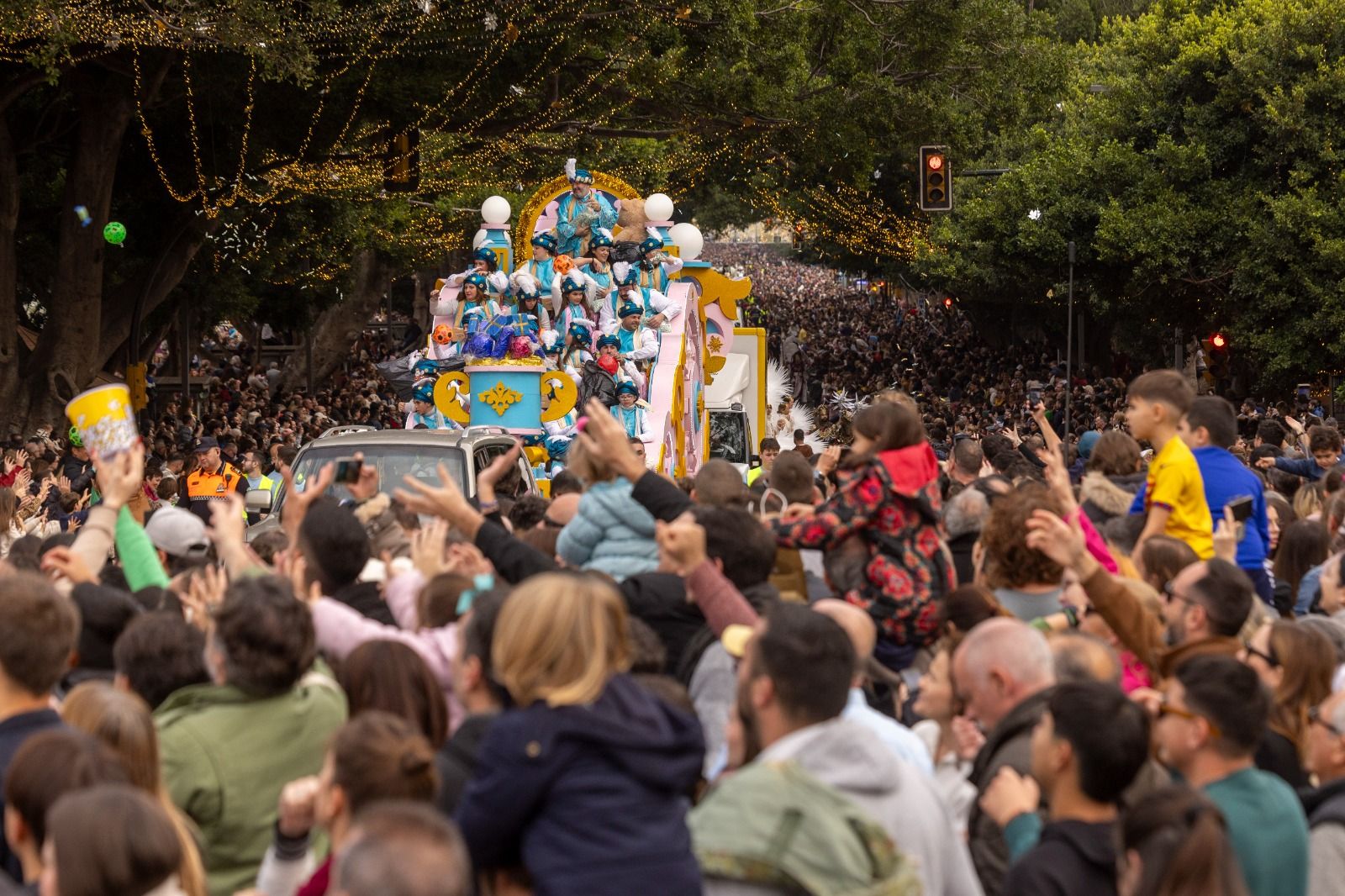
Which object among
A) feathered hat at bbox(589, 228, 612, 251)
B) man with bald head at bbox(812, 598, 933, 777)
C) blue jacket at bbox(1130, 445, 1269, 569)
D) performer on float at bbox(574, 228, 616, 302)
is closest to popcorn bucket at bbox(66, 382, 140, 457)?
man with bald head at bbox(812, 598, 933, 777)

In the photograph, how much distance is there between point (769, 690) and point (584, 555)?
2714 millimetres

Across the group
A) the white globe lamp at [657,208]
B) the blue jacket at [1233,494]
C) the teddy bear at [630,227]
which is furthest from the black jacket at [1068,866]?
the white globe lamp at [657,208]

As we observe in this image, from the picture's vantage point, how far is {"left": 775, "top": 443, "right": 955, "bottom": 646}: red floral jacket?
21.3 feet

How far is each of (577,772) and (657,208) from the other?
16.2 metres

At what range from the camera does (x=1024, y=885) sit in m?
4.11

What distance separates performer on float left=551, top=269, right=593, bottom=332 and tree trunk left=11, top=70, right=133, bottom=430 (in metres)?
8.08

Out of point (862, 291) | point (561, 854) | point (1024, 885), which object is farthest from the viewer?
point (862, 291)

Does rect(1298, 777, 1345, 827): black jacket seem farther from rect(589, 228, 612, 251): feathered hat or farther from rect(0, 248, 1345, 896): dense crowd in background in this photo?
rect(589, 228, 612, 251): feathered hat

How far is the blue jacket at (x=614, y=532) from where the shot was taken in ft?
22.0

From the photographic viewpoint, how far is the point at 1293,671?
5504 mm

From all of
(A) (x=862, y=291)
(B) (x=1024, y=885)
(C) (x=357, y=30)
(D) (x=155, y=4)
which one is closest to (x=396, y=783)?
(B) (x=1024, y=885)

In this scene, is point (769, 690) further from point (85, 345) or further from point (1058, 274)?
point (1058, 274)

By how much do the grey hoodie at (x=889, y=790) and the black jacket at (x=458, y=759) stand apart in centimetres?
71

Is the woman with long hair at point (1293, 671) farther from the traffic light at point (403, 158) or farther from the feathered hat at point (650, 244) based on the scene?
the traffic light at point (403, 158)
